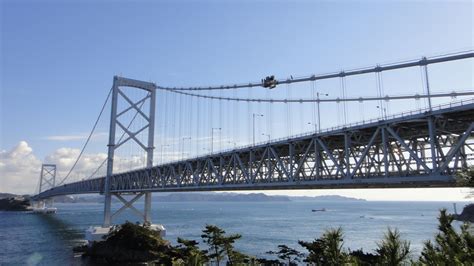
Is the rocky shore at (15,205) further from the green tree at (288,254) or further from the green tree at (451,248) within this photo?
the green tree at (451,248)

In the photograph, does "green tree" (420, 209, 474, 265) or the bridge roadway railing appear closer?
"green tree" (420, 209, 474, 265)

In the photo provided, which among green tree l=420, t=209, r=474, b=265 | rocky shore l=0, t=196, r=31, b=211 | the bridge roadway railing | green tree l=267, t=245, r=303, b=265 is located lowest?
green tree l=267, t=245, r=303, b=265

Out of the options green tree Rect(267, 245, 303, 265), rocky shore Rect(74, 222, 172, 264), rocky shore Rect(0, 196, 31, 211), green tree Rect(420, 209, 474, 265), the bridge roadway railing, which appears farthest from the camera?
rocky shore Rect(0, 196, 31, 211)

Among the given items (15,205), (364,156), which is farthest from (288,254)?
(15,205)

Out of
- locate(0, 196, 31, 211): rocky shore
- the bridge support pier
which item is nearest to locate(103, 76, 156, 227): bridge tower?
the bridge support pier

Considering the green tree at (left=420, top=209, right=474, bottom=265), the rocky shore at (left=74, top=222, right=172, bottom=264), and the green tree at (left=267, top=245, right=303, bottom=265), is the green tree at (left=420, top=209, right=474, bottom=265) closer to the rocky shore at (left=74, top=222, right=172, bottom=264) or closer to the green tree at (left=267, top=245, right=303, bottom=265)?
the green tree at (left=267, top=245, right=303, bottom=265)
